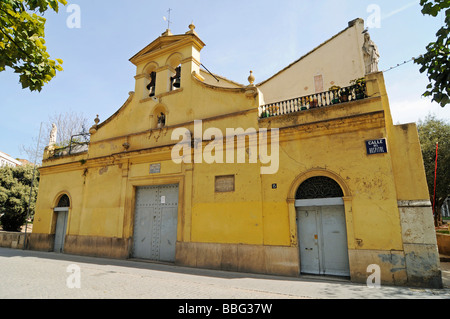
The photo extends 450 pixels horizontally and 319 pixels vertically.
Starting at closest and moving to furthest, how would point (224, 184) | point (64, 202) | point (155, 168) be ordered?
point (224, 184) < point (155, 168) < point (64, 202)

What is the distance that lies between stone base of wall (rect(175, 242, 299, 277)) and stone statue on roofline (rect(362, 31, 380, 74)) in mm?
6210

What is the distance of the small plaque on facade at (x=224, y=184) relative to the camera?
9.47m

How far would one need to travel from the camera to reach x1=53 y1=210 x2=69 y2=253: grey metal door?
13938 mm

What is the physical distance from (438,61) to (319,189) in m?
4.74

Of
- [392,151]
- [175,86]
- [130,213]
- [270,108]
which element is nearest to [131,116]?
[175,86]

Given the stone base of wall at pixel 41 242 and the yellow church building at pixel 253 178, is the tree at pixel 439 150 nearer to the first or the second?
the yellow church building at pixel 253 178

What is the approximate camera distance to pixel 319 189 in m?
8.18

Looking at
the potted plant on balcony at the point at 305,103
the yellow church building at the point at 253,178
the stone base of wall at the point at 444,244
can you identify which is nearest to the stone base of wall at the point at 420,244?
→ the yellow church building at the point at 253,178

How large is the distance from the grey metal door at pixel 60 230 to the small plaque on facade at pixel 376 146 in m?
14.9

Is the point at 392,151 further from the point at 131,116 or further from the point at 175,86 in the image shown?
the point at 131,116

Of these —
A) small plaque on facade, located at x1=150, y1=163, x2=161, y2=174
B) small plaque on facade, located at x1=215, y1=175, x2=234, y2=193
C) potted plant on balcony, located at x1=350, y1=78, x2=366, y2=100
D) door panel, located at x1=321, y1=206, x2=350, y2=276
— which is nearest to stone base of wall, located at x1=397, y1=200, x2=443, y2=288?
door panel, located at x1=321, y1=206, x2=350, y2=276

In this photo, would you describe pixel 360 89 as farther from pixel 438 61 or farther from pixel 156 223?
pixel 156 223

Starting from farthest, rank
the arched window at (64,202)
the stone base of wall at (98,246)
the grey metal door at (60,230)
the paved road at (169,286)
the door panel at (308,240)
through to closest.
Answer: the arched window at (64,202) < the grey metal door at (60,230) < the stone base of wall at (98,246) < the door panel at (308,240) < the paved road at (169,286)

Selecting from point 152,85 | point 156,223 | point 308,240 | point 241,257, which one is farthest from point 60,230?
point 308,240
